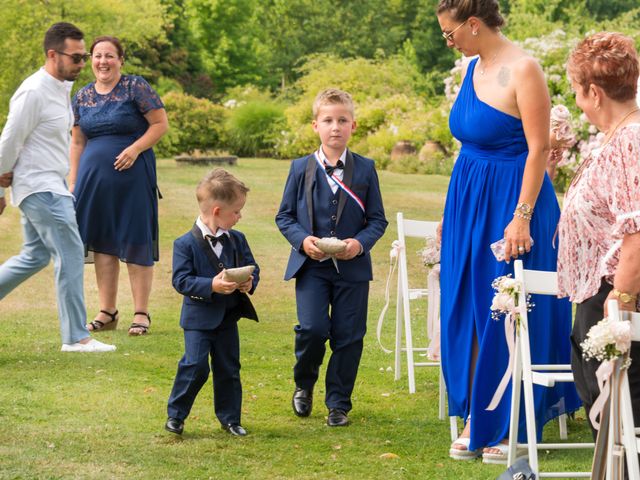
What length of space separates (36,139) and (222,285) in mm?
2932

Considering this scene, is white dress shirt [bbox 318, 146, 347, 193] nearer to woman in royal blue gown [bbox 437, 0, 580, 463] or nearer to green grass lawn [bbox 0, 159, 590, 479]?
woman in royal blue gown [bbox 437, 0, 580, 463]

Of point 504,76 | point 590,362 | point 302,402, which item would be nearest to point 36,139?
point 302,402

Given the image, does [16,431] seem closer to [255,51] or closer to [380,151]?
[380,151]

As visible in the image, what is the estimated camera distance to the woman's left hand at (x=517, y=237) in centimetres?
586

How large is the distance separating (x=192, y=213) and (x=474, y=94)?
46.4 ft

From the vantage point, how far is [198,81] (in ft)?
154

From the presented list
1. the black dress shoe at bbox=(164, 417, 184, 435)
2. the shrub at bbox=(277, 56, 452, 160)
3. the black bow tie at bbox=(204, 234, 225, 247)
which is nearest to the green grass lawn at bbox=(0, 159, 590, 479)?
Answer: the black dress shoe at bbox=(164, 417, 184, 435)

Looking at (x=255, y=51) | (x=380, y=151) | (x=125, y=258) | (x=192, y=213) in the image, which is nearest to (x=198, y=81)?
(x=255, y=51)

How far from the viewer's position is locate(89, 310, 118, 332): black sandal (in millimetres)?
9711

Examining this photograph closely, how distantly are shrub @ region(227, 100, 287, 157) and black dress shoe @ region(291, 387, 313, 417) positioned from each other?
28.6m

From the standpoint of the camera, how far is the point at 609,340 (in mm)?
3912

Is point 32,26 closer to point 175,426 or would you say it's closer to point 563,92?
point 563,92

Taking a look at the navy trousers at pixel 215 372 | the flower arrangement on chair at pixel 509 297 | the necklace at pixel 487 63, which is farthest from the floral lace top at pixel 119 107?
the flower arrangement on chair at pixel 509 297

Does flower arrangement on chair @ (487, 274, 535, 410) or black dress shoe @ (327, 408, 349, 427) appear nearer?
flower arrangement on chair @ (487, 274, 535, 410)
